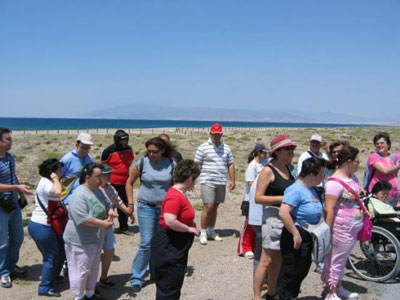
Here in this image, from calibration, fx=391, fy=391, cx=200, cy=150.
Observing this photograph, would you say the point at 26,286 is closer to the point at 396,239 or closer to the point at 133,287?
the point at 133,287

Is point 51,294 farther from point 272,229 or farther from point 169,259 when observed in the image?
point 272,229

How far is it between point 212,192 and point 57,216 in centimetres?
294

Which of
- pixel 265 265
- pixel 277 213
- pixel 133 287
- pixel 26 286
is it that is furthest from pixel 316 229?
pixel 26 286

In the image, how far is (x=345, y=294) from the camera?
176 inches

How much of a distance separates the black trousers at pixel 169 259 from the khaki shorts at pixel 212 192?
3.25m

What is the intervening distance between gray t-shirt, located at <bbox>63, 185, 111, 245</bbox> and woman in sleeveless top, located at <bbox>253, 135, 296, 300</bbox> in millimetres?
Result: 1749

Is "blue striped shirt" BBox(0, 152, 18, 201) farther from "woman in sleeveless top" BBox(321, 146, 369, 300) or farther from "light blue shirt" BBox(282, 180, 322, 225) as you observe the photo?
"woman in sleeveless top" BBox(321, 146, 369, 300)

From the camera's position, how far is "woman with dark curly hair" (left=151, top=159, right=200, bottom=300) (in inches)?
145

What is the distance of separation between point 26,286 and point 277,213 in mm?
3553

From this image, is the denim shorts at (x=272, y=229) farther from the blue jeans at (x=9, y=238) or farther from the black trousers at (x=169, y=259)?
the blue jeans at (x=9, y=238)

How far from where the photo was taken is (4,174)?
5105mm

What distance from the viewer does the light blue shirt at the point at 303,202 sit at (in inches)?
147

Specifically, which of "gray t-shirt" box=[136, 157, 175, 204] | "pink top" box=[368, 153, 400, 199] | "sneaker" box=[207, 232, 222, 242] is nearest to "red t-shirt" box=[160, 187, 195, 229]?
"gray t-shirt" box=[136, 157, 175, 204]

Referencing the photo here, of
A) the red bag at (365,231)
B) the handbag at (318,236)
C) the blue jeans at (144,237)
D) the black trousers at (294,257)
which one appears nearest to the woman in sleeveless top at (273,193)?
the black trousers at (294,257)
